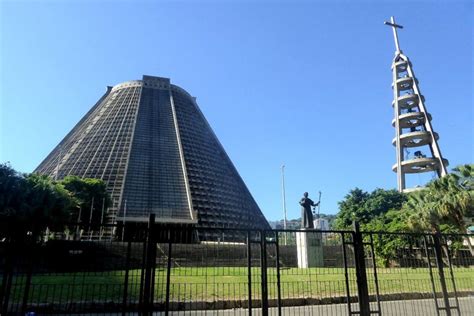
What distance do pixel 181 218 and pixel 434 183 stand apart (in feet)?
122

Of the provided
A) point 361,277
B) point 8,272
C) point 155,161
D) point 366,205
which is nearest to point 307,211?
point 361,277

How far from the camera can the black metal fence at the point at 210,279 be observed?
6059 mm

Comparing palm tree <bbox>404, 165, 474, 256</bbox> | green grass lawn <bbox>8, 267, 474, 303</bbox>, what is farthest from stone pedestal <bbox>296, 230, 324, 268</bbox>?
palm tree <bbox>404, 165, 474, 256</bbox>

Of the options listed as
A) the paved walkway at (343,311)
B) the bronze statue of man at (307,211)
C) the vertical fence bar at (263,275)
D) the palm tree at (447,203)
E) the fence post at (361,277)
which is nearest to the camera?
the vertical fence bar at (263,275)

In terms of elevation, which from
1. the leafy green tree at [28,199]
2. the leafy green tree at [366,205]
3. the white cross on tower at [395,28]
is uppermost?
the white cross on tower at [395,28]

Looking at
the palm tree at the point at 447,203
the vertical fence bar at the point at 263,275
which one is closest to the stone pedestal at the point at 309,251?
the palm tree at the point at 447,203

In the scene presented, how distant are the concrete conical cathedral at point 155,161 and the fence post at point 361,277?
44.6 m

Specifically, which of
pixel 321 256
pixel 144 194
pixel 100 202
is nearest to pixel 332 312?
pixel 321 256

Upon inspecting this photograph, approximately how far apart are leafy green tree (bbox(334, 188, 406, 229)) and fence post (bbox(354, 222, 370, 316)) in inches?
1556

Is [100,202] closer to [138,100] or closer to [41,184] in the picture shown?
[41,184]

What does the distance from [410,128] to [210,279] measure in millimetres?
56369

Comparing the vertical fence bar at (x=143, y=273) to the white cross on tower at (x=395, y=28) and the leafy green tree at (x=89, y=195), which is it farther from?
the white cross on tower at (x=395, y=28)

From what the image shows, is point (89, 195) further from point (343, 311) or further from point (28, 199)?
point (343, 311)

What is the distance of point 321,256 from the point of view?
1708 cm
